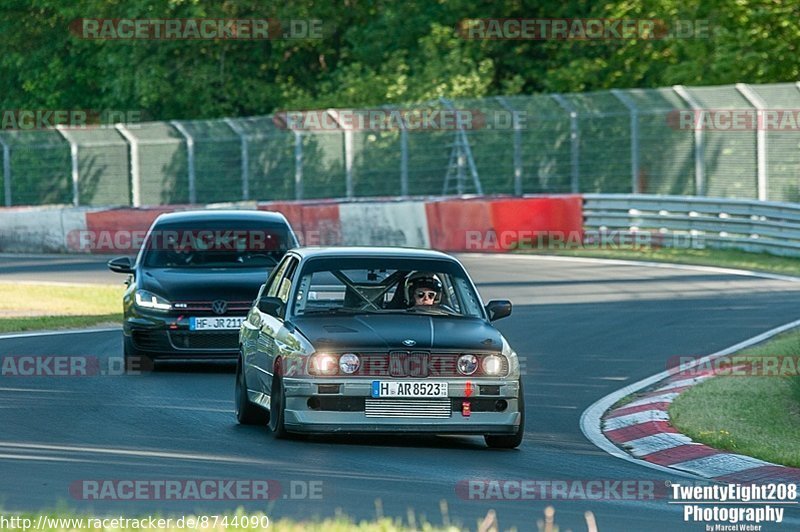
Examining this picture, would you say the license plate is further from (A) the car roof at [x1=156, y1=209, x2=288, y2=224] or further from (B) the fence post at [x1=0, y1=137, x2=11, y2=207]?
(B) the fence post at [x1=0, y1=137, x2=11, y2=207]

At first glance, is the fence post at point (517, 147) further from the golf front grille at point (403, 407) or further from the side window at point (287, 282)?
the golf front grille at point (403, 407)

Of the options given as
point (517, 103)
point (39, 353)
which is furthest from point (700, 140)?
point (39, 353)

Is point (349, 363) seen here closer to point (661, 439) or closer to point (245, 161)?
point (661, 439)

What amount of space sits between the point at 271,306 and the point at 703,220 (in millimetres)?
20149

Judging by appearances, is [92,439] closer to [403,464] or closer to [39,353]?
[403,464]

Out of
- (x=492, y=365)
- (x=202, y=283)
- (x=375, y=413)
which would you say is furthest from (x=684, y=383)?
(x=375, y=413)

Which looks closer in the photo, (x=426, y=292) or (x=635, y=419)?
(x=426, y=292)

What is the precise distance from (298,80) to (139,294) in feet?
126

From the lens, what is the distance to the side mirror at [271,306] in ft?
41.3

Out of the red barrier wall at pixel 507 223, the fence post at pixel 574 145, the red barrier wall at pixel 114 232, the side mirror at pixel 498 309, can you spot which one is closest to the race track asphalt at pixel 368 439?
the side mirror at pixel 498 309

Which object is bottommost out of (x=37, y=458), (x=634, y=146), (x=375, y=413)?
(x=37, y=458)

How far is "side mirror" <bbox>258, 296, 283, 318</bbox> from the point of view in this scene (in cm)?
1260

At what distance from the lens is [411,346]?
11.7 m

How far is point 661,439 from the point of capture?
1250 centimetres
